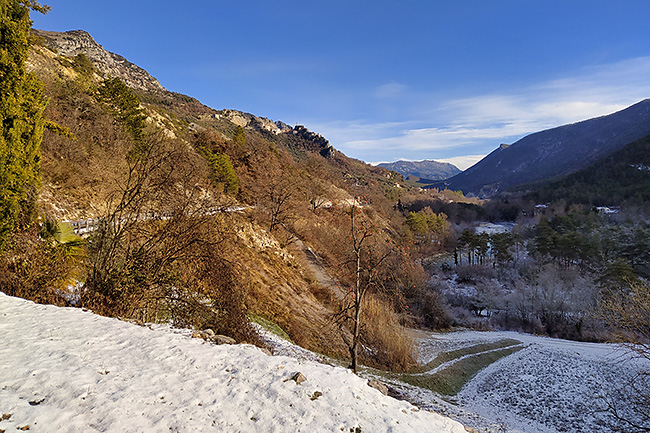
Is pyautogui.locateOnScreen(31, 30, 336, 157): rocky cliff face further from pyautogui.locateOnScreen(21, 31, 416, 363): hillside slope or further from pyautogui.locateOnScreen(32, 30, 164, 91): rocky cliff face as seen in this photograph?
pyautogui.locateOnScreen(21, 31, 416, 363): hillside slope

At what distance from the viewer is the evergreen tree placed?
21.4 ft

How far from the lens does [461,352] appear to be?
66.9 ft

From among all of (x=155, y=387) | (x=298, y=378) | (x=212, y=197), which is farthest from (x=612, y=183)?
(x=155, y=387)

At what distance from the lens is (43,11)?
7.31m

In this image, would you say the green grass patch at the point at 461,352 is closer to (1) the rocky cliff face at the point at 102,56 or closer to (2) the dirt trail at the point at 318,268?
(2) the dirt trail at the point at 318,268

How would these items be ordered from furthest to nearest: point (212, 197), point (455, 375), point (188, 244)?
1. point (455, 375)
2. point (212, 197)
3. point (188, 244)

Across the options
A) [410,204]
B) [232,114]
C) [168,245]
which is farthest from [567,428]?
[232,114]

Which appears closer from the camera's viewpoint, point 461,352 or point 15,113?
point 15,113

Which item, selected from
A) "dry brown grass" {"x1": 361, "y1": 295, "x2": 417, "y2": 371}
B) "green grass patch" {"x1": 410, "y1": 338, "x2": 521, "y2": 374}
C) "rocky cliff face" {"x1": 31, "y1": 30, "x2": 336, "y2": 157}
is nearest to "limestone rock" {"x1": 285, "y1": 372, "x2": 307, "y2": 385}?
"dry brown grass" {"x1": 361, "y1": 295, "x2": 417, "y2": 371}

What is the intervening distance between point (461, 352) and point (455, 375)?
15.9ft

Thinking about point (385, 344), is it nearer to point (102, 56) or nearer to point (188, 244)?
point (188, 244)

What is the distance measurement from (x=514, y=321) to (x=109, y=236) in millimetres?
41887

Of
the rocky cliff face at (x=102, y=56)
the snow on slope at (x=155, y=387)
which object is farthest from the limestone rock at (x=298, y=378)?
the rocky cliff face at (x=102, y=56)

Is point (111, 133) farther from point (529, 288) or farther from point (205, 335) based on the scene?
point (529, 288)
